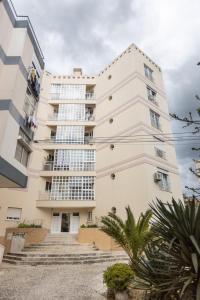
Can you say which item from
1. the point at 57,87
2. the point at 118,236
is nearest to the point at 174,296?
the point at 118,236

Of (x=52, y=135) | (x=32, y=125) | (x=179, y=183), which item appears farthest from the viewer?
(x=52, y=135)

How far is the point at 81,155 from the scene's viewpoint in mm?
26000

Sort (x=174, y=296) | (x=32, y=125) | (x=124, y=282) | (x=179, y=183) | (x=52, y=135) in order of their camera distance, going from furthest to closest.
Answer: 1. (x=52, y=135)
2. (x=179, y=183)
3. (x=32, y=125)
4. (x=124, y=282)
5. (x=174, y=296)

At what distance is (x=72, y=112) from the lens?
94.3 ft

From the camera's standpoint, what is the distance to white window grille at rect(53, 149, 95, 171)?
83.1 ft

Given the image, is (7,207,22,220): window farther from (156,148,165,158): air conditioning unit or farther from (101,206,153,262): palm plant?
(101,206,153,262): palm plant

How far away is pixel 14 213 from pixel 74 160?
865 cm

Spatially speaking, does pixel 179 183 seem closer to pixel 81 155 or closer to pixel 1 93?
pixel 81 155

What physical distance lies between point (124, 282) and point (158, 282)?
5.10ft

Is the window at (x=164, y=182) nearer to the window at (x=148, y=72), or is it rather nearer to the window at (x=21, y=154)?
the window at (x=148, y=72)

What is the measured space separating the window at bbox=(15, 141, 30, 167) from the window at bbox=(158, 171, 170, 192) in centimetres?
1269

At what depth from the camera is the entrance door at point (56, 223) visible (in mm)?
23686

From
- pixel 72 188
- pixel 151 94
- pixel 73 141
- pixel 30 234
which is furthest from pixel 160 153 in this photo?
pixel 30 234

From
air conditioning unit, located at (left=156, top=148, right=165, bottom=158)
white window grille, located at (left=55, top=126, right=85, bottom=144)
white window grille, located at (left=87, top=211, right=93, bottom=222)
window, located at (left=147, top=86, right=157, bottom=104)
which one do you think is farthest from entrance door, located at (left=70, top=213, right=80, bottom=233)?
window, located at (left=147, top=86, right=157, bottom=104)
